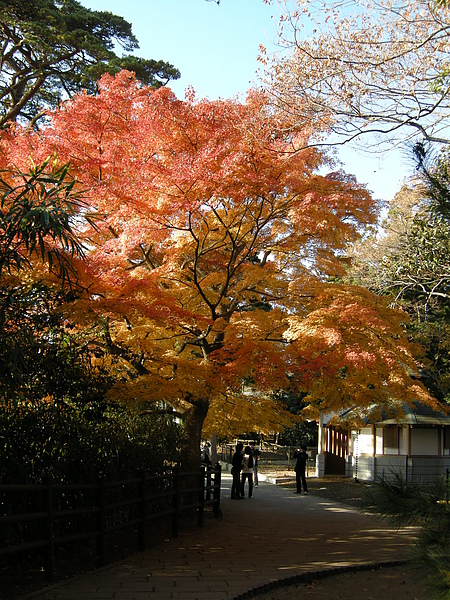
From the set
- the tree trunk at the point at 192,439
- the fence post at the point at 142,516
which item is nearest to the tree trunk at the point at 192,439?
the tree trunk at the point at 192,439

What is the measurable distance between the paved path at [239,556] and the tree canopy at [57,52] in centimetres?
1411

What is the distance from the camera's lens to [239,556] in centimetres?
924

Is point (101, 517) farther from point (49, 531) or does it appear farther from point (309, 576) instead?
point (309, 576)

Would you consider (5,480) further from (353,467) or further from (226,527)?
(353,467)

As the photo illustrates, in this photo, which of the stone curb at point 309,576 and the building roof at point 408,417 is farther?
the building roof at point 408,417

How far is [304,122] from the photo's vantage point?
26.9ft

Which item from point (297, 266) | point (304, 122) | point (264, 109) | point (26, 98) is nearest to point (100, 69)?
point (26, 98)

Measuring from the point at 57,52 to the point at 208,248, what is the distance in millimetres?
11658

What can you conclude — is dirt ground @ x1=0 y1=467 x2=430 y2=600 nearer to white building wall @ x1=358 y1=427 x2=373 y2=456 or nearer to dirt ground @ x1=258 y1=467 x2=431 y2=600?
dirt ground @ x1=258 y1=467 x2=431 y2=600

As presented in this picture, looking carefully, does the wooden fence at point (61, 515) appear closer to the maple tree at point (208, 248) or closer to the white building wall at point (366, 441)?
the maple tree at point (208, 248)

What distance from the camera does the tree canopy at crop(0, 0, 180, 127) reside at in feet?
63.7

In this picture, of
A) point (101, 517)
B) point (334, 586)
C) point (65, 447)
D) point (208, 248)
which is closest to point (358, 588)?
point (334, 586)

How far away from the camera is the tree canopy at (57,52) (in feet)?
63.7

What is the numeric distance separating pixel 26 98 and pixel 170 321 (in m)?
13.4
